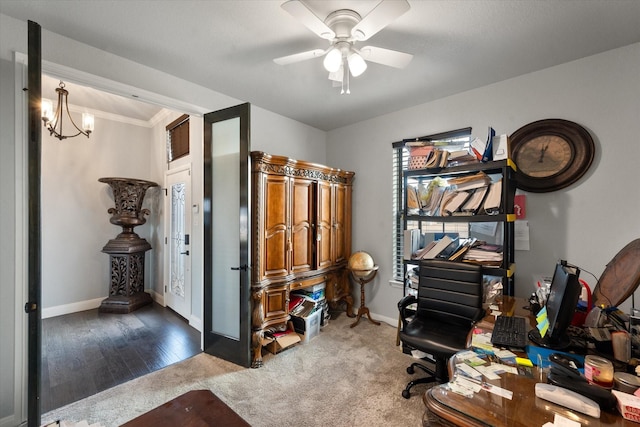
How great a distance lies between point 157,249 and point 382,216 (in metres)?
3.71

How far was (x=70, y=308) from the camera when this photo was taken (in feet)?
12.8

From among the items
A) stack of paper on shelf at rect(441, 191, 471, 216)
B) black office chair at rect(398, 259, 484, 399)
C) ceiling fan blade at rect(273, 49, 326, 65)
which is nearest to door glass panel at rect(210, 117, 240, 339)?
ceiling fan blade at rect(273, 49, 326, 65)

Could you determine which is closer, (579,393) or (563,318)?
(579,393)

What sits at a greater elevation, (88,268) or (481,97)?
(481,97)

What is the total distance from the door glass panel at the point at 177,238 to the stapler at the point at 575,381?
149 inches

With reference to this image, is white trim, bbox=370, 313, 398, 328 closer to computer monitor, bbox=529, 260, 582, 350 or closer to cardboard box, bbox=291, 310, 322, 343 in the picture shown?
cardboard box, bbox=291, 310, 322, 343

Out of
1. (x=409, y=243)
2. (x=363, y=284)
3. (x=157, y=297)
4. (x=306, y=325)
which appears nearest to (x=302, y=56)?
(x=409, y=243)

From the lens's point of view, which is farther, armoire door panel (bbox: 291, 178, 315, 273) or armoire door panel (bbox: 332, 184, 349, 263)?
armoire door panel (bbox: 332, 184, 349, 263)

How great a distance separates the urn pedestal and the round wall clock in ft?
15.6

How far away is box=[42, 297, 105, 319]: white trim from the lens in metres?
3.71

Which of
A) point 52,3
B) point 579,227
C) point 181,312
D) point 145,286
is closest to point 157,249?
point 145,286

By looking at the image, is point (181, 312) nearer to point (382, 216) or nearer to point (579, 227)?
point (382, 216)

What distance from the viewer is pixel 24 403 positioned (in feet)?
6.02

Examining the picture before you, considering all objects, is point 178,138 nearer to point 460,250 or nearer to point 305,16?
point 305,16
